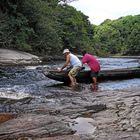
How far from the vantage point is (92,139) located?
6730mm

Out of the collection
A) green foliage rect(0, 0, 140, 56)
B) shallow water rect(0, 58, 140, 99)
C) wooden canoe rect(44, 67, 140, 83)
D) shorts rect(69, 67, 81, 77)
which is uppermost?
green foliage rect(0, 0, 140, 56)

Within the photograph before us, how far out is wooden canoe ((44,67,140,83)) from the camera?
16016mm

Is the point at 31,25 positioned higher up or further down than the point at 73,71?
higher up

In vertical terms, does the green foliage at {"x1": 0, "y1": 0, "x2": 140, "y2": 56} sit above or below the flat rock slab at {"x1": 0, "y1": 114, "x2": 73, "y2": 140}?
above

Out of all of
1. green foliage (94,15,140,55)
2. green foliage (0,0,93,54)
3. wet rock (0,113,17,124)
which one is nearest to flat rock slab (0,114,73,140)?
wet rock (0,113,17,124)

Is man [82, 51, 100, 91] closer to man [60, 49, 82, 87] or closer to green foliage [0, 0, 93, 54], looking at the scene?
man [60, 49, 82, 87]

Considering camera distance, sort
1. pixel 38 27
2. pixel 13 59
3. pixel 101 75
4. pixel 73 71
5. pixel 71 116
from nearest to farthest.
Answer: pixel 71 116
pixel 73 71
pixel 101 75
pixel 13 59
pixel 38 27

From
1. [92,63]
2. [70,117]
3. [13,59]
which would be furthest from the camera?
[13,59]

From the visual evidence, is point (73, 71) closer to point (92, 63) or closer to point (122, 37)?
point (92, 63)

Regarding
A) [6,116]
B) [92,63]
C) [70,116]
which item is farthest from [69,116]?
[92,63]

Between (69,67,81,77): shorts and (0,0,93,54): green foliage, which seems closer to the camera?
(69,67,81,77): shorts

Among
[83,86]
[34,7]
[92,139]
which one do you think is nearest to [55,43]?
[34,7]

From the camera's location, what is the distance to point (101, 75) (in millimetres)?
18344

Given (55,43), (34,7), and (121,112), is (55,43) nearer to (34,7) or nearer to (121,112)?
(34,7)
